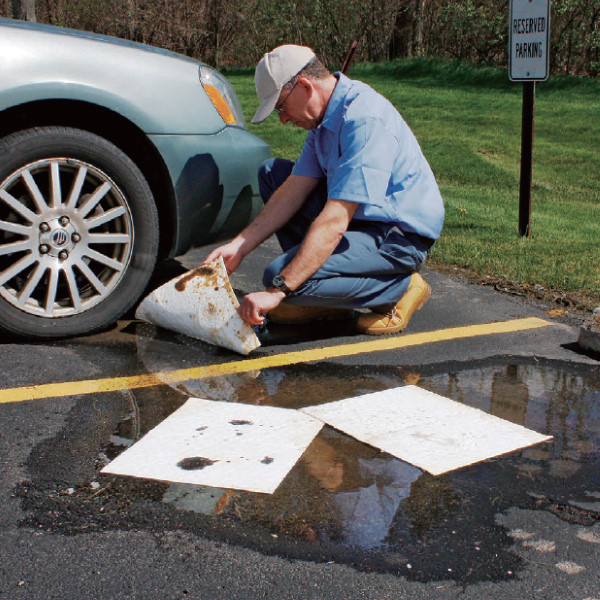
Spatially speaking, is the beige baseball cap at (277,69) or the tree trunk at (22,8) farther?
the tree trunk at (22,8)

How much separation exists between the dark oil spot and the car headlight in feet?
6.43

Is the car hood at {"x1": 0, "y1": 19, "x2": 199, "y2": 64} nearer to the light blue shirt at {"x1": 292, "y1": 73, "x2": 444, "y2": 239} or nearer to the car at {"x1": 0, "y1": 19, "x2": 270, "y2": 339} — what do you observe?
the car at {"x1": 0, "y1": 19, "x2": 270, "y2": 339}

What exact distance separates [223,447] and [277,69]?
1669 mm

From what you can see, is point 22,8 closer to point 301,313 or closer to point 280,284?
point 301,313

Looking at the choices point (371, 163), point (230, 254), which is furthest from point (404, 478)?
point (230, 254)

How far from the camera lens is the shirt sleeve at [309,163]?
13.0 feet

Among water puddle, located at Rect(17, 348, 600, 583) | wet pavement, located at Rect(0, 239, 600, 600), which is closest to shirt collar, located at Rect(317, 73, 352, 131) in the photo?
wet pavement, located at Rect(0, 239, 600, 600)

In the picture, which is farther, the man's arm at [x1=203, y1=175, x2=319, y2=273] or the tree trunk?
the tree trunk

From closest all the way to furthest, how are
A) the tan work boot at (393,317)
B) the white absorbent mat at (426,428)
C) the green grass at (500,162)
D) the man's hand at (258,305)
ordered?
the white absorbent mat at (426,428)
the man's hand at (258,305)
the tan work boot at (393,317)
the green grass at (500,162)

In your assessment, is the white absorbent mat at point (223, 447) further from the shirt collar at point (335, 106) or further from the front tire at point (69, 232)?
the shirt collar at point (335, 106)

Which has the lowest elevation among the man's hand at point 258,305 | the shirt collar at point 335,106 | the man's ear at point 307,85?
the man's hand at point 258,305

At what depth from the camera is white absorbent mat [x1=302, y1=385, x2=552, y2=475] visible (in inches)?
108

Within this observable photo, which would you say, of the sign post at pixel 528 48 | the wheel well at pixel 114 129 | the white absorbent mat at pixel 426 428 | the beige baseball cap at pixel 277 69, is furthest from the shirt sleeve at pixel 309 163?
the sign post at pixel 528 48

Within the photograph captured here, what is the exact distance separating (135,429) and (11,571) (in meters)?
0.88
